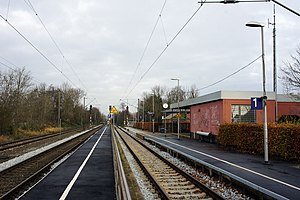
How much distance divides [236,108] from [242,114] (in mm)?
812

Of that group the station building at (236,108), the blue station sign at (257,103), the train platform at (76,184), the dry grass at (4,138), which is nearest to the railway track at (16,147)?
the dry grass at (4,138)

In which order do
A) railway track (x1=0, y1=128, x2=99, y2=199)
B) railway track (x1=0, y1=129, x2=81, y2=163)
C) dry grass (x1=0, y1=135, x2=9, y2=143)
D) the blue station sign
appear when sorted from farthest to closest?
dry grass (x1=0, y1=135, x2=9, y2=143) < railway track (x1=0, y1=129, x2=81, y2=163) < the blue station sign < railway track (x1=0, y1=128, x2=99, y2=199)

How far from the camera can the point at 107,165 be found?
16078 millimetres

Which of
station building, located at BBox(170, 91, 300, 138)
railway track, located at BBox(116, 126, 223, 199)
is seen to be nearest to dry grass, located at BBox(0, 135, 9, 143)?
station building, located at BBox(170, 91, 300, 138)

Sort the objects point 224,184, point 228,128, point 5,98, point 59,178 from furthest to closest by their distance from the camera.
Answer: point 5,98 → point 228,128 → point 59,178 → point 224,184

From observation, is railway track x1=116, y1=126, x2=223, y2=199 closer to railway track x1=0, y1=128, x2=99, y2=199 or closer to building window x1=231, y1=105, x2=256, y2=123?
railway track x1=0, y1=128, x2=99, y2=199

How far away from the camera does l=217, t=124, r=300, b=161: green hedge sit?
55.2ft

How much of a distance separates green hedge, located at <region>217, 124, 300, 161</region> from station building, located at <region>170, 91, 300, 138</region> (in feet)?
12.9

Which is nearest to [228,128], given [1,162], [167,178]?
[167,178]

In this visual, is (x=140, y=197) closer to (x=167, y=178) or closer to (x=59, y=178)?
(x=167, y=178)

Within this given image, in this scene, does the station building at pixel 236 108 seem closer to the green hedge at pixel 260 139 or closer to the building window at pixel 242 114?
the building window at pixel 242 114

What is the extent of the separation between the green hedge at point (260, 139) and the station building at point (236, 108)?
3.93 m

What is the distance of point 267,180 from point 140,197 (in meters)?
4.81

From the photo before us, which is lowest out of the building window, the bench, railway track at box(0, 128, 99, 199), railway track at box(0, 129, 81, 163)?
railway track at box(0, 129, 81, 163)
